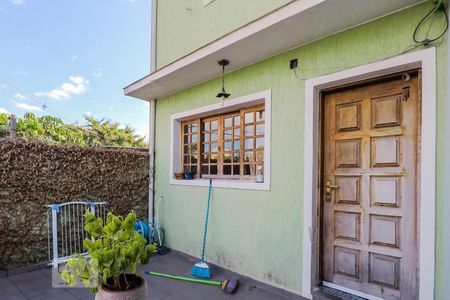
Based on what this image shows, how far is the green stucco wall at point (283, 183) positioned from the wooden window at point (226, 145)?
328 millimetres

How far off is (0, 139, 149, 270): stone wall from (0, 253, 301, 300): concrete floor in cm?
40

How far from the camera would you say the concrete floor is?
3.21 metres

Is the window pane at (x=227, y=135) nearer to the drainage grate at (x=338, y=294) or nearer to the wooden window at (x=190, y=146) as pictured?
the wooden window at (x=190, y=146)

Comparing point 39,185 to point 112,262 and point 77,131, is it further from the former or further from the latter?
point 77,131

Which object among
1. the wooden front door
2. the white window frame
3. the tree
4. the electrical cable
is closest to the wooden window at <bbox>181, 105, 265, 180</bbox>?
the white window frame

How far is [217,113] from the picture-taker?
4.45 m

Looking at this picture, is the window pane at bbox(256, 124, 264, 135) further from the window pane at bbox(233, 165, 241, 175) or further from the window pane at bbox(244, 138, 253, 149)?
the window pane at bbox(233, 165, 241, 175)

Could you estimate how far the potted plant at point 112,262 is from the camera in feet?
5.22

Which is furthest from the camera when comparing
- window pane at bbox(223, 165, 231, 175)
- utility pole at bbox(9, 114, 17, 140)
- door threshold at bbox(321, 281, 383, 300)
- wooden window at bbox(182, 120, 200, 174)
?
wooden window at bbox(182, 120, 200, 174)

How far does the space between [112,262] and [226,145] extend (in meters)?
2.92

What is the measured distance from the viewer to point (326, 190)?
310cm

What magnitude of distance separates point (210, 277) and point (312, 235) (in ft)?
5.22

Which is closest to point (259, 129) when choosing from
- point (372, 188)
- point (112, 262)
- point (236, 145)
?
point (236, 145)

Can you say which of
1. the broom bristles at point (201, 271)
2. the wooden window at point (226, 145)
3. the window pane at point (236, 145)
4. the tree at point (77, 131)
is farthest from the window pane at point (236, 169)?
the tree at point (77, 131)
